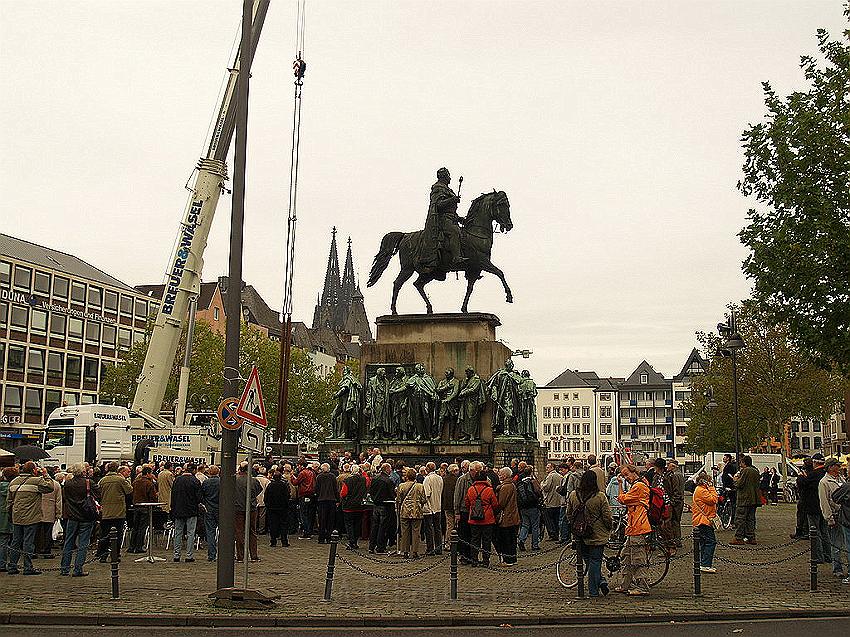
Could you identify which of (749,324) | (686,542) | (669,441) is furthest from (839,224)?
(669,441)

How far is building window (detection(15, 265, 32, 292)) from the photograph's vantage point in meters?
72.4

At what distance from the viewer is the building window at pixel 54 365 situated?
76062mm

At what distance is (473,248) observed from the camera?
32.5 meters

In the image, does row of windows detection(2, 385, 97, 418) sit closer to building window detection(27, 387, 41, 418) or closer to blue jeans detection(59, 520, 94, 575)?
building window detection(27, 387, 41, 418)

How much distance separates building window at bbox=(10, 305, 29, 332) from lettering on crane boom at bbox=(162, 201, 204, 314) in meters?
41.3

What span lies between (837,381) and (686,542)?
33285 mm

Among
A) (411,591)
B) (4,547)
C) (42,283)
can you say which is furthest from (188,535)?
(42,283)

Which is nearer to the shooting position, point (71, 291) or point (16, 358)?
point (16, 358)

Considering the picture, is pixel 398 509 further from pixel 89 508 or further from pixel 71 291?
pixel 71 291

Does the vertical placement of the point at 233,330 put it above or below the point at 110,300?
below

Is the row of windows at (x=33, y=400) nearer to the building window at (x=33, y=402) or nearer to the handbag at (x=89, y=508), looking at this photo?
the building window at (x=33, y=402)

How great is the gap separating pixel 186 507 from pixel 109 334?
66500 mm

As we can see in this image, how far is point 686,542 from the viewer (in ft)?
71.7

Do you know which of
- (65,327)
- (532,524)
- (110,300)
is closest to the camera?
(532,524)
